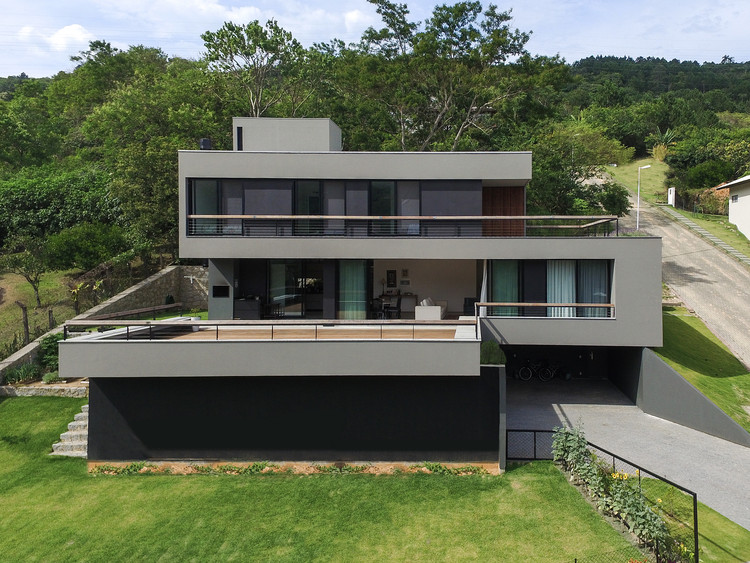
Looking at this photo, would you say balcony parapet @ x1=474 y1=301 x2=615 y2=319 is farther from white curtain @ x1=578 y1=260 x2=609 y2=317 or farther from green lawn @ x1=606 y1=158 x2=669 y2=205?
green lawn @ x1=606 y1=158 x2=669 y2=205

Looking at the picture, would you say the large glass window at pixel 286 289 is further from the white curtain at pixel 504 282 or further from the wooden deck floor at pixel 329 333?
the white curtain at pixel 504 282

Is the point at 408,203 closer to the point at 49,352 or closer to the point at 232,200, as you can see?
the point at 232,200

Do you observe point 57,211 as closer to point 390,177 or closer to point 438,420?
point 390,177

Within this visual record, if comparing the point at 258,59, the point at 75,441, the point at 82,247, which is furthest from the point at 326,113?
the point at 75,441

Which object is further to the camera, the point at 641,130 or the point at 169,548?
the point at 641,130

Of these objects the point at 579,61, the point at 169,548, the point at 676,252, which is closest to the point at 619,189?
the point at 676,252

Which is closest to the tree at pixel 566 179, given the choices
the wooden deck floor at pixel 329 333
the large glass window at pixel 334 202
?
the large glass window at pixel 334 202

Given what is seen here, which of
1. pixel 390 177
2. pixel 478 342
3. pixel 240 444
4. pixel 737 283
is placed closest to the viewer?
pixel 478 342
